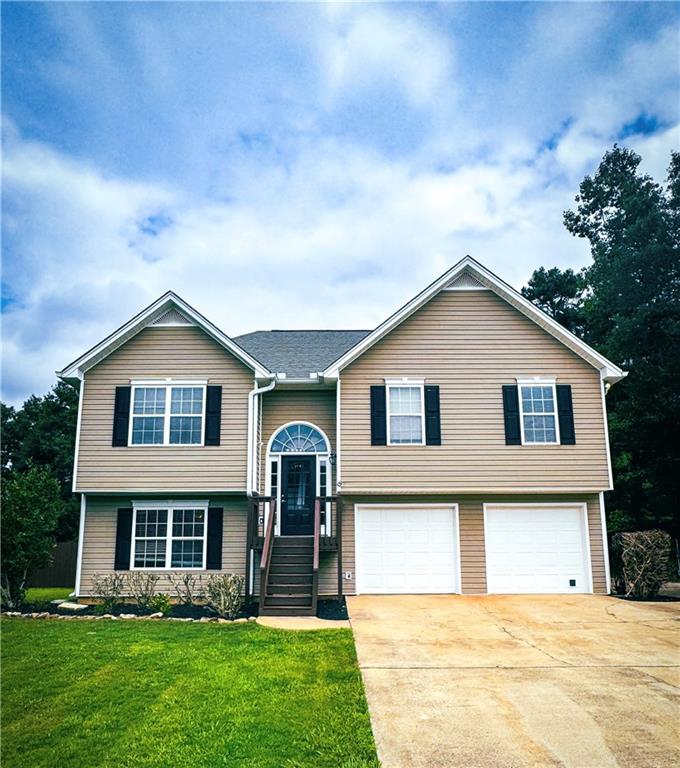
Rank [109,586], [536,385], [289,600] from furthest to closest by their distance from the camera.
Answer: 1. [536,385]
2. [109,586]
3. [289,600]

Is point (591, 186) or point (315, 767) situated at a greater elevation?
point (591, 186)

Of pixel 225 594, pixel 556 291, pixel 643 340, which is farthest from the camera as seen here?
pixel 556 291

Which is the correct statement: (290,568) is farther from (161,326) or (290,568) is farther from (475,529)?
(161,326)

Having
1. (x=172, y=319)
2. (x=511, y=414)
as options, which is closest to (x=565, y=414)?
(x=511, y=414)

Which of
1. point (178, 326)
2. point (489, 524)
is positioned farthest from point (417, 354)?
point (178, 326)

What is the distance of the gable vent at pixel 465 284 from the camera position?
1471 cm

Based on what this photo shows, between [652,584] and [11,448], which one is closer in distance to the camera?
[652,584]

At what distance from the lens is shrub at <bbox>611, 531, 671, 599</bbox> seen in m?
12.9

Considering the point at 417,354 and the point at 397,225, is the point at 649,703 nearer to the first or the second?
the point at 417,354

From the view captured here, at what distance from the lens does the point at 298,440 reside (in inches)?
590

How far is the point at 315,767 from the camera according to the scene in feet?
15.7

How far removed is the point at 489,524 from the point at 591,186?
50.6 ft

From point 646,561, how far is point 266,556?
831 cm

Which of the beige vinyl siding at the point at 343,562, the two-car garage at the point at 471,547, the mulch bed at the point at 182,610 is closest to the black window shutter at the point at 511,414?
the two-car garage at the point at 471,547
